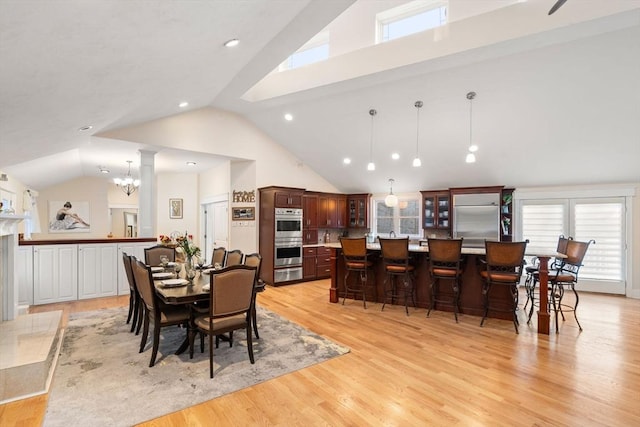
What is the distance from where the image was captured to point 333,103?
5.84m

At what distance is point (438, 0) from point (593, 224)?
208 inches

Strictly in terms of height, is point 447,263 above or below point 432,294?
above

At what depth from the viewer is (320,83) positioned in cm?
512

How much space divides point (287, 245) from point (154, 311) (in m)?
4.03

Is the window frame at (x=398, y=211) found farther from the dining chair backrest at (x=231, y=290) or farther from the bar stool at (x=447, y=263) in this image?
the dining chair backrest at (x=231, y=290)

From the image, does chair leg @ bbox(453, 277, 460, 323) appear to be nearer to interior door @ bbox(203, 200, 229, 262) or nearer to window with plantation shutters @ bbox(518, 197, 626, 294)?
window with plantation shutters @ bbox(518, 197, 626, 294)

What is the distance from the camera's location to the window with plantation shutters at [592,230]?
602 cm

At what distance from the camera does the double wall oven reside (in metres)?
6.89

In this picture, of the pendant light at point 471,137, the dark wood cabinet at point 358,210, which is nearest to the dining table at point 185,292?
the pendant light at point 471,137

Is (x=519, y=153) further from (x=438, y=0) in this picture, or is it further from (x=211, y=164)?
(x=211, y=164)

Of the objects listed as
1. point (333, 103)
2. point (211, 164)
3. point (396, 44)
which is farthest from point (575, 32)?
point (211, 164)

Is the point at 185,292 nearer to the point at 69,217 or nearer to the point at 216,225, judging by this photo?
the point at 216,225

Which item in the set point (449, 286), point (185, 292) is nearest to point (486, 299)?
point (449, 286)

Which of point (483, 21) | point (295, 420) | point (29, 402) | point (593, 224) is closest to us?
point (295, 420)
